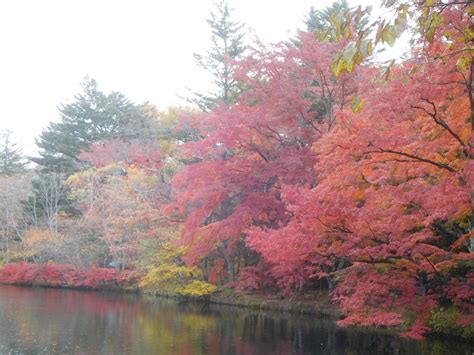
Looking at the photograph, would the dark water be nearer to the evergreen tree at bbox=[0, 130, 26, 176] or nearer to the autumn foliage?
the autumn foliage

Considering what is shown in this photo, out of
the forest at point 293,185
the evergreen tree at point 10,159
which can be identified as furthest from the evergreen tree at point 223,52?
the evergreen tree at point 10,159

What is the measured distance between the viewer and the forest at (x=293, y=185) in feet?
29.8

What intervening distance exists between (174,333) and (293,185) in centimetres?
646

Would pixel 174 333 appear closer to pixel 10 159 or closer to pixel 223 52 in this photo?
pixel 223 52

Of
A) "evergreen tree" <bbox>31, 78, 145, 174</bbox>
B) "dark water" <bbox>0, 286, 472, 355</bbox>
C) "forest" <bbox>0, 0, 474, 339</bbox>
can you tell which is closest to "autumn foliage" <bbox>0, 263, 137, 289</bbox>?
"forest" <bbox>0, 0, 474, 339</bbox>

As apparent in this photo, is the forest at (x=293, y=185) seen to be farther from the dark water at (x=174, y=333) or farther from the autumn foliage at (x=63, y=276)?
the dark water at (x=174, y=333)

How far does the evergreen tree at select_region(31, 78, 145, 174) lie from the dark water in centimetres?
1982

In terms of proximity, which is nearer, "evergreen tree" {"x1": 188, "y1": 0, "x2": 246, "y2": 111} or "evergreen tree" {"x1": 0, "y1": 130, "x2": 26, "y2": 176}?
"evergreen tree" {"x1": 188, "y1": 0, "x2": 246, "y2": 111}

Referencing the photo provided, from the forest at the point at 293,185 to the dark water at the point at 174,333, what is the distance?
1024 mm

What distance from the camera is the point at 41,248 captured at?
29.2 m

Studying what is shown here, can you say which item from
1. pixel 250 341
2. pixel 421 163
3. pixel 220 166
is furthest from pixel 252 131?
pixel 421 163

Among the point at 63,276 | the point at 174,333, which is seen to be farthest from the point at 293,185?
the point at 63,276

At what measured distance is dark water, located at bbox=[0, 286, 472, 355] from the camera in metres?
12.1

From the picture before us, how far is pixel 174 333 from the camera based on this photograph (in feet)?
47.1
